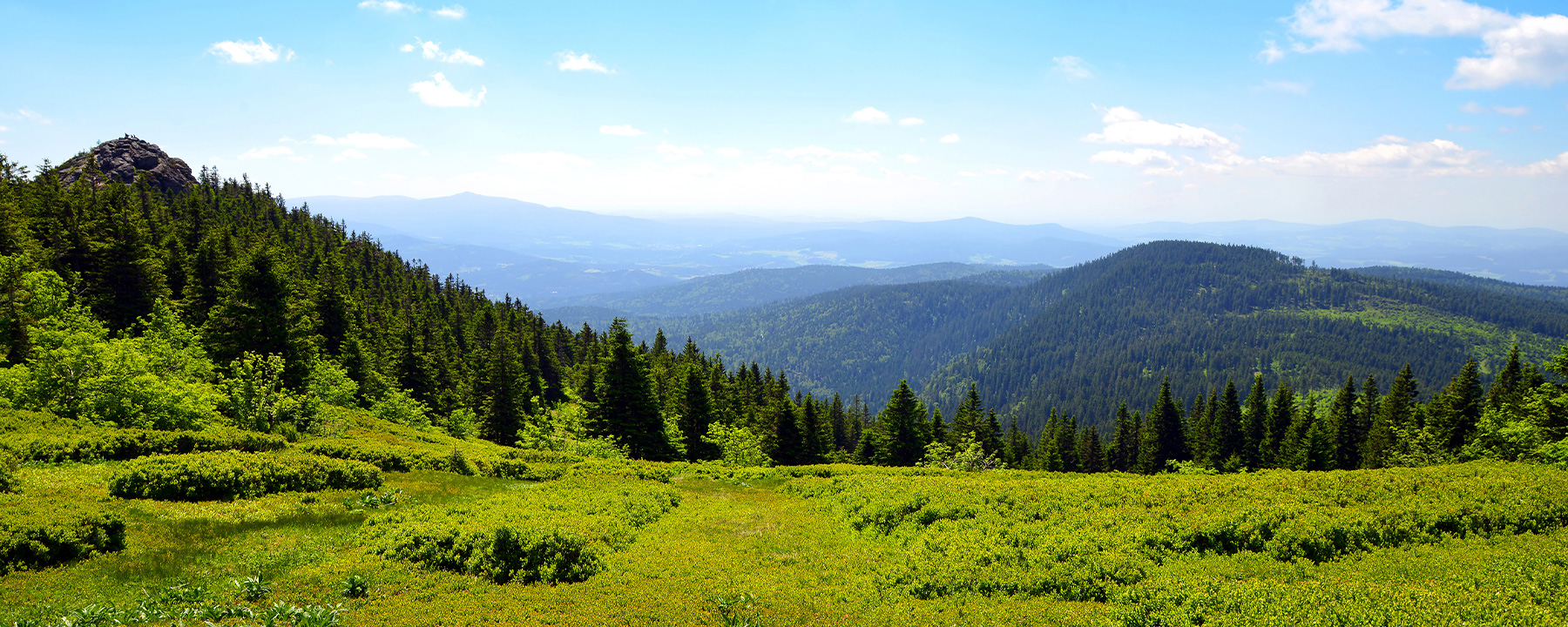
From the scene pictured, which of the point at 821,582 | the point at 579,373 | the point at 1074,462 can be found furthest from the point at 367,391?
the point at 1074,462

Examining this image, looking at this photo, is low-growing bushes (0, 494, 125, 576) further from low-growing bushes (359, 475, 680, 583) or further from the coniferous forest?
low-growing bushes (359, 475, 680, 583)

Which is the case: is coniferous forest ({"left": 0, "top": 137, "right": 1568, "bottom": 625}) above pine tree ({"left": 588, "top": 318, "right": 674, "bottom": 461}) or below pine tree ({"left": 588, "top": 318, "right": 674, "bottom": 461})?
above

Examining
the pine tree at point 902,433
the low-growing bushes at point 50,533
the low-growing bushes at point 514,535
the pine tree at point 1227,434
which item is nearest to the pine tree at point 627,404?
the low-growing bushes at point 514,535

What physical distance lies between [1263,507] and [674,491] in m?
21.0

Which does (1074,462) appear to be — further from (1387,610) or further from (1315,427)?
(1387,610)

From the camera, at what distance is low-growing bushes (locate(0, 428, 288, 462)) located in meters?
20.5

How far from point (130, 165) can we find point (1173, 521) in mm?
177124

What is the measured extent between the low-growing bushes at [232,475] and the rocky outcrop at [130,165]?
444 ft

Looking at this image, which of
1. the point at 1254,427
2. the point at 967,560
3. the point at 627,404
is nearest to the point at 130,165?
the point at 627,404

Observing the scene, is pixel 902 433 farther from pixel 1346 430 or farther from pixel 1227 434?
pixel 1346 430

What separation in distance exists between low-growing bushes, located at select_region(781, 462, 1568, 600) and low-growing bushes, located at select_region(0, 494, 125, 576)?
18662mm

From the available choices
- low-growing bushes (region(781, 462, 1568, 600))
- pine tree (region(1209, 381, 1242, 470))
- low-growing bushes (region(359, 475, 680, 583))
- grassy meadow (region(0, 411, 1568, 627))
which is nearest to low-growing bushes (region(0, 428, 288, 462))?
grassy meadow (region(0, 411, 1568, 627))

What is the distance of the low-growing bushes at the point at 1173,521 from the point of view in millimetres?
14312

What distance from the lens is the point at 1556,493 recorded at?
613 inches
